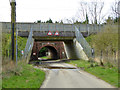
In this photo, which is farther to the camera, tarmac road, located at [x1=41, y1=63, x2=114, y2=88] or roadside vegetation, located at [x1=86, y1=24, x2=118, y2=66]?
roadside vegetation, located at [x1=86, y1=24, x2=118, y2=66]

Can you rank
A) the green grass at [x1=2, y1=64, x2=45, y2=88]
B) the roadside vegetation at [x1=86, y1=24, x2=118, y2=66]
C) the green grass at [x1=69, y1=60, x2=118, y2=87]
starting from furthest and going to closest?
the roadside vegetation at [x1=86, y1=24, x2=118, y2=66], the green grass at [x1=69, y1=60, x2=118, y2=87], the green grass at [x1=2, y1=64, x2=45, y2=88]

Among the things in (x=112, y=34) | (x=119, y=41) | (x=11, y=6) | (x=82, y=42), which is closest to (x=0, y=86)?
(x=11, y=6)

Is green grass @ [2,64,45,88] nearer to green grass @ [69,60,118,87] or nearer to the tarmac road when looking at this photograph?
the tarmac road

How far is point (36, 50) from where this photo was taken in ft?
169

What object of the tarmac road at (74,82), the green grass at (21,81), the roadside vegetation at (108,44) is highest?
the roadside vegetation at (108,44)

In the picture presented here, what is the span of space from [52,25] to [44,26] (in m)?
1.64

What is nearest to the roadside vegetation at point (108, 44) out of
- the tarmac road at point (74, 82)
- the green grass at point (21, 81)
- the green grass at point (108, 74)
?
the green grass at point (108, 74)

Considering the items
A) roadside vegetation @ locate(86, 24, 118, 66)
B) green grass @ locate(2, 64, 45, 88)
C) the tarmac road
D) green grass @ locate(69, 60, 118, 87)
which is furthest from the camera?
roadside vegetation @ locate(86, 24, 118, 66)

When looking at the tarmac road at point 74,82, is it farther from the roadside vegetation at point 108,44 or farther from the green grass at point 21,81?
the roadside vegetation at point 108,44

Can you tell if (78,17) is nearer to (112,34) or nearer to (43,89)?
(112,34)

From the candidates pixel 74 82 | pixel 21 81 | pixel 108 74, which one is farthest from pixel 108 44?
pixel 21 81

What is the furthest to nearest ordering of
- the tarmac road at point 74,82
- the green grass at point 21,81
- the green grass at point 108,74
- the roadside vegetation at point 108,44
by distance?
the roadside vegetation at point 108,44 → the green grass at point 108,74 → the tarmac road at point 74,82 → the green grass at point 21,81

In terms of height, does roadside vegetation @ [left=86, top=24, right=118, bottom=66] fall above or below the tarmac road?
above

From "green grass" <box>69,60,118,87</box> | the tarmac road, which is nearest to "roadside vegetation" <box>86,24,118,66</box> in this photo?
"green grass" <box>69,60,118,87</box>
